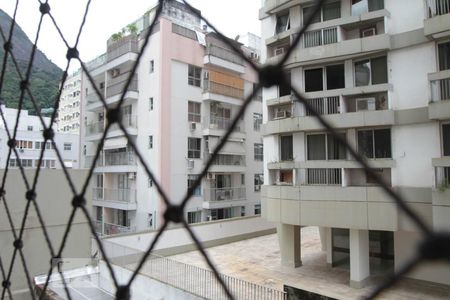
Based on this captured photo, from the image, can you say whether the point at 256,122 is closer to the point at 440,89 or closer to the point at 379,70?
the point at 379,70

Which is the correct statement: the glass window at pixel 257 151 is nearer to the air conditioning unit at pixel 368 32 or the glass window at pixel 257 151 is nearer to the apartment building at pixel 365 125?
the apartment building at pixel 365 125

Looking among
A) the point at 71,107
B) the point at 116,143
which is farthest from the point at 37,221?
the point at 71,107

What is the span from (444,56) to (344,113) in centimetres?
155

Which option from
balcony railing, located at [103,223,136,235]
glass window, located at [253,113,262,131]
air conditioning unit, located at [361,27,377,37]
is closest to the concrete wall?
balcony railing, located at [103,223,136,235]

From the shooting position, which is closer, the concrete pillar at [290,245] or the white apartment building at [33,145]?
the concrete pillar at [290,245]

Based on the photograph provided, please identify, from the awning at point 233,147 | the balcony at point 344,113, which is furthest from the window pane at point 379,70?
the awning at point 233,147

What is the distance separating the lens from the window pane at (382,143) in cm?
571

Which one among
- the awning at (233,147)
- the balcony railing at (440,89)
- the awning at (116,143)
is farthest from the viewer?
the awning at (233,147)

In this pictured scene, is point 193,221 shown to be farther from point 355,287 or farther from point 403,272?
point 403,272

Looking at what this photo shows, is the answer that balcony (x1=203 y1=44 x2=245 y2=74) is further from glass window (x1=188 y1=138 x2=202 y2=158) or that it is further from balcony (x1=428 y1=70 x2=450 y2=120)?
balcony (x1=428 y1=70 x2=450 y2=120)

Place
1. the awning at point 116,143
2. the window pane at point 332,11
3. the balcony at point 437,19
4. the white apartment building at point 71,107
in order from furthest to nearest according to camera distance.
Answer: the white apartment building at point 71,107 → the awning at point 116,143 → the window pane at point 332,11 → the balcony at point 437,19

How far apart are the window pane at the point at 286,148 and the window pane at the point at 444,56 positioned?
8.55ft

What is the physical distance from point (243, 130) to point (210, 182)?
2.09m

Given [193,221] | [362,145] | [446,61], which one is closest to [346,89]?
→ [362,145]
